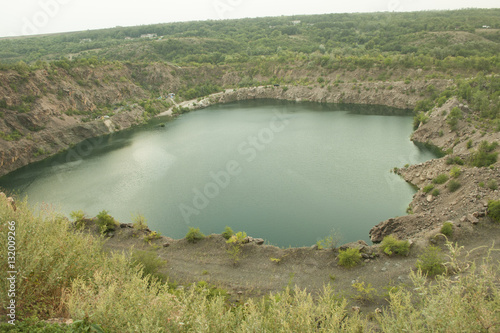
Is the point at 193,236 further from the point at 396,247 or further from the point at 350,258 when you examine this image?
the point at 396,247

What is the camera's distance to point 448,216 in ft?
70.9

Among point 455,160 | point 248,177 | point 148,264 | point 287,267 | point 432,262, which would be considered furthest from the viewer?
point 248,177

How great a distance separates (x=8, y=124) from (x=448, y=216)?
53240 mm

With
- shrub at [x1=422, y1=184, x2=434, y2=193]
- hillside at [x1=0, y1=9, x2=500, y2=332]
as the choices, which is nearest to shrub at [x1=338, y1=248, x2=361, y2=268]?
hillside at [x1=0, y1=9, x2=500, y2=332]

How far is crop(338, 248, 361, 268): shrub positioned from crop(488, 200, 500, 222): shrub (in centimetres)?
910

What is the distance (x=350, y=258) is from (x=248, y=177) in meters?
17.7

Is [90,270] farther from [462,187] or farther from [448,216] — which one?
[462,187]

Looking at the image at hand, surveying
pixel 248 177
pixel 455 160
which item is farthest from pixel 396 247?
pixel 248 177

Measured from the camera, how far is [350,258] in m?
18.0

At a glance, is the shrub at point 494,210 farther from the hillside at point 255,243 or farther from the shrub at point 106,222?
the shrub at point 106,222

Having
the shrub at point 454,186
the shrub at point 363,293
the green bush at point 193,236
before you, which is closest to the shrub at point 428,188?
the shrub at point 454,186

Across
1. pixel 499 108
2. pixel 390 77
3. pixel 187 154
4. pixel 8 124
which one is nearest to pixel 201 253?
pixel 187 154

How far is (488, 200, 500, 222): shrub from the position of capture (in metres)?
19.3

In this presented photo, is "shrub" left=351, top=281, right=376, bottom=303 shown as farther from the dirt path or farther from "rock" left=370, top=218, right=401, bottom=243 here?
"rock" left=370, top=218, right=401, bottom=243
